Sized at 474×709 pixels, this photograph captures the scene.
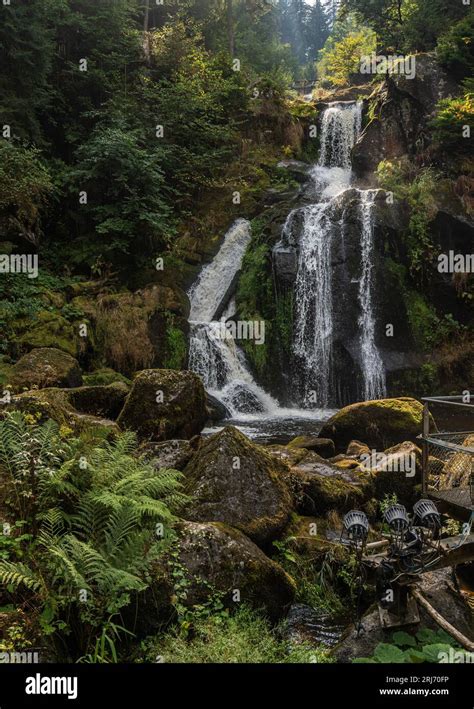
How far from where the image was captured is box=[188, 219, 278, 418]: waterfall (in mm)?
16094

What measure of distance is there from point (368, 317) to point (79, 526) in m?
14.5

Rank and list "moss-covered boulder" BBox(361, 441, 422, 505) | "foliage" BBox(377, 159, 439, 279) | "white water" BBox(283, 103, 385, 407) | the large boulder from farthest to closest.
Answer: "foliage" BBox(377, 159, 439, 279)
"white water" BBox(283, 103, 385, 407)
"moss-covered boulder" BBox(361, 441, 422, 505)
the large boulder

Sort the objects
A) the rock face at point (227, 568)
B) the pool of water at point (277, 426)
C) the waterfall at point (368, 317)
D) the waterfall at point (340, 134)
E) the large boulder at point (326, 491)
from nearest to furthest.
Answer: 1. the rock face at point (227, 568)
2. the large boulder at point (326, 491)
3. the pool of water at point (277, 426)
4. the waterfall at point (368, 317)
5. the waterfall at point (340, 134)

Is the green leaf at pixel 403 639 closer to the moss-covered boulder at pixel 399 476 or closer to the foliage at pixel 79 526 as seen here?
the foliage at pixel 79 526

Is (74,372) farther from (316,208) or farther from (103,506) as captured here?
(316,208)

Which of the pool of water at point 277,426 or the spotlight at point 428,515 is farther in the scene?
the pool of water at point 277,426
